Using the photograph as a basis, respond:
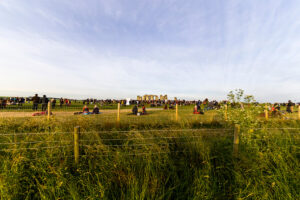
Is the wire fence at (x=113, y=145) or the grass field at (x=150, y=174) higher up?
the wire fence at (x=113, y=145)

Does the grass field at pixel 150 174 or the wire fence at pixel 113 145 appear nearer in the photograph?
the grass field at pixel 150 174

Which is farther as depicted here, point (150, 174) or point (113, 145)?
point (113, 145)

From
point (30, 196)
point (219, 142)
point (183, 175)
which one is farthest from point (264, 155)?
point (30, 196)

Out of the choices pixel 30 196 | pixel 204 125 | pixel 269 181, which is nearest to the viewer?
pixel 30 196

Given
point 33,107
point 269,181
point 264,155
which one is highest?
point 33,107

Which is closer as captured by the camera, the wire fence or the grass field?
the grass field

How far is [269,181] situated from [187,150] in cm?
142

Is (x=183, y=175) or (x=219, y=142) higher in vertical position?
(x=219, y=142)

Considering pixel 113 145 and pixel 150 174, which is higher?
pixel 113 145

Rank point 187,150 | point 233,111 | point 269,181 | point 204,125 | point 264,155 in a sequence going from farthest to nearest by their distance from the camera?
point 204,125 → point 233,111 → point 187,150 → point 264,155 → point 269,181

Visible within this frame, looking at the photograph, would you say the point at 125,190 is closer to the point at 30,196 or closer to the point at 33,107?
the point at 30,196

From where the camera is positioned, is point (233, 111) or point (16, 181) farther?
point (233, 111)

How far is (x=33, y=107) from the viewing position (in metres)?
8.22

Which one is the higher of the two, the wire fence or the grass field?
the wire fence
